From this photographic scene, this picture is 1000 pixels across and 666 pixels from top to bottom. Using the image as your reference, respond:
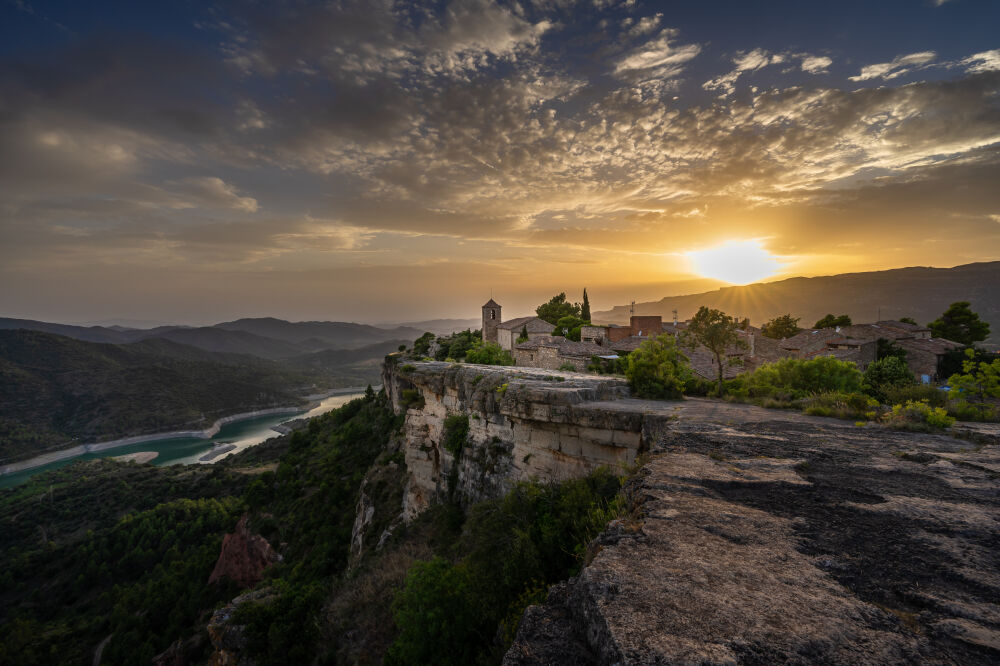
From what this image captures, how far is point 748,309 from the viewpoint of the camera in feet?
338

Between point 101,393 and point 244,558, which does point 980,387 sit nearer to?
point 244,558

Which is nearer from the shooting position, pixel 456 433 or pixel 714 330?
pixel 714 330

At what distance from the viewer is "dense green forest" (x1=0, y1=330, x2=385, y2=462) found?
3056 inches

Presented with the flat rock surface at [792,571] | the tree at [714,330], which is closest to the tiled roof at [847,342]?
the tree at [714,330]

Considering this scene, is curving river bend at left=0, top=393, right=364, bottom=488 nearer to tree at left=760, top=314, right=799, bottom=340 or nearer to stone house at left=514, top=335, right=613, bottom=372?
stone house at left=514, top=335, right=613, bottom=372

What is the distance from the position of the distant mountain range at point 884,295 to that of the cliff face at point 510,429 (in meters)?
67.7

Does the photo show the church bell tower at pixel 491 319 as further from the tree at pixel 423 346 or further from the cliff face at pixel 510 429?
the cliff face at pixel 510 429

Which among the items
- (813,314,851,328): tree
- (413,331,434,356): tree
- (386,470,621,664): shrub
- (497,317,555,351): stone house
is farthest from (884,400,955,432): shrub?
(813,314,851,328): tree

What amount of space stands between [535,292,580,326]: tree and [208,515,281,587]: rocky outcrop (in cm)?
3690

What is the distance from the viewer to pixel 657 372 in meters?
12.9

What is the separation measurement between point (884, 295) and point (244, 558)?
134 metres

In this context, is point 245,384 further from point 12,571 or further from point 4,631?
point 4,631

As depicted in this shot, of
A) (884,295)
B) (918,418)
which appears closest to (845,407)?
(918,418)

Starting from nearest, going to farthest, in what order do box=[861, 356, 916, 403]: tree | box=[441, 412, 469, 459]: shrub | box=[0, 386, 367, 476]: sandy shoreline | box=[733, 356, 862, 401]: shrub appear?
box=[733, 356, 862, 401]: shrub → box=[441, 412, 469, 459]: shrub → box=[861, 356, 916, 403]: tree → box=[0, 386, 367, 476]: sandy shoreline
